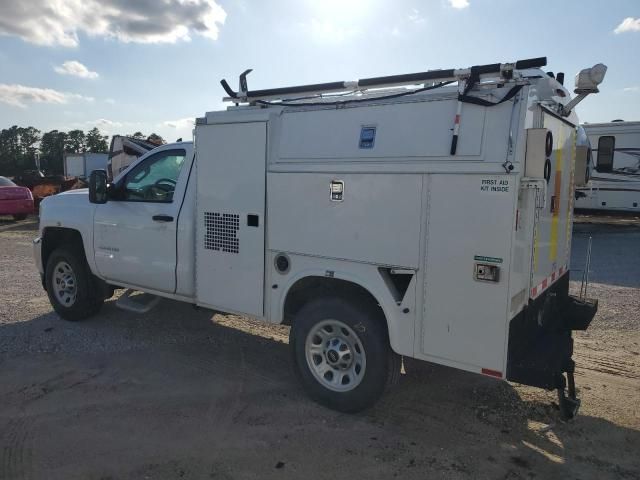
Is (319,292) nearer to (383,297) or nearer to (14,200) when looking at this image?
(383,297)

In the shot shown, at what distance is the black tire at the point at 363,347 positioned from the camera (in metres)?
4.00

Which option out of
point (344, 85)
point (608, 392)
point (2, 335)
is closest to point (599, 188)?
point (608, 392)

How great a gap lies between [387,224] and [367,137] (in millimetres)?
674

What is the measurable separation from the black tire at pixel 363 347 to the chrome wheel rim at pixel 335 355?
32 millimetres

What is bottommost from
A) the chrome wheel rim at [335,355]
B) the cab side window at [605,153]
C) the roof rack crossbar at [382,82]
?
the chrome wheel rim at [335,355]

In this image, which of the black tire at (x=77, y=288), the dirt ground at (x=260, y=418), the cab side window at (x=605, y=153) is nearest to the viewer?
the dirt ground at (x=260, y=418)

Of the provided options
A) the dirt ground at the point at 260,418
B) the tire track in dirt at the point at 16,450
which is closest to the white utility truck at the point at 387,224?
the dirt ground at the point at 260,418

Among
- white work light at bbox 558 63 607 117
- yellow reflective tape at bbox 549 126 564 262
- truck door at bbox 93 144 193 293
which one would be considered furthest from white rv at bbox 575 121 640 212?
truck door at bbox 93 144 193 293

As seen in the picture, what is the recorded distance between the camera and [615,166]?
17.0 meters

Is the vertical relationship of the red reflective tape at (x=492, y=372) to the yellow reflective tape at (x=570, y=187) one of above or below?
below

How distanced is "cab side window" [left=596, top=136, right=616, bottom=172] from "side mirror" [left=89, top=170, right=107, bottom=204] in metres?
16.4

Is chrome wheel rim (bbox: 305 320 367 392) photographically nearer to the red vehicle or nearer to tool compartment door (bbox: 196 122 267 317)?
tool compartment door (bbox: 196 122 267 317)

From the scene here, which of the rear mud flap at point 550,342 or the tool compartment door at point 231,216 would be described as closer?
the rear mud flap at point 550,342

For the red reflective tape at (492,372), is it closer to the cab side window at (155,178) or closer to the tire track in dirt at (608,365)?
the tire track in dirt at (608,365)
